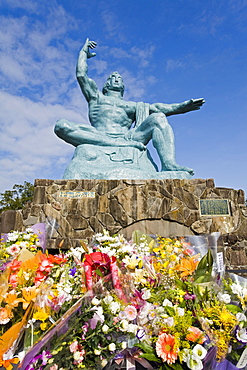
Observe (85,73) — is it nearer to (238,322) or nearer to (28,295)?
(28,295)

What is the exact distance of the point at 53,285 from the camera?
1.15m

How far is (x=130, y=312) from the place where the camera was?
101 cm

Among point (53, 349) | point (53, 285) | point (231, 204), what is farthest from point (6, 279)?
point (231, 204)

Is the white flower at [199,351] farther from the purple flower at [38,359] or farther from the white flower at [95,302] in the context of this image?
the purple flower at [38,359]

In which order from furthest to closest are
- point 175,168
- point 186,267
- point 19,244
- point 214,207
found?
point 175,168, point 214,207, point 19,244, point 186,267

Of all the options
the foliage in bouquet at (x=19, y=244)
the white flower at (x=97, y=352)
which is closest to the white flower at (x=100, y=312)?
the white flower at (x=97, y=352)

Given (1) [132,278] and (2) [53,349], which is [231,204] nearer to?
(1) [132,278]

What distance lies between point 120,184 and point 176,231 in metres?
1.43

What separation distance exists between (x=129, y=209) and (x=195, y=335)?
445cm

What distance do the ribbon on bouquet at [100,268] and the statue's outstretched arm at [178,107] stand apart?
22.4 feet

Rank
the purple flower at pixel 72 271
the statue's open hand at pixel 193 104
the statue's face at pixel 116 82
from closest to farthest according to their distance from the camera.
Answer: the purple flower at pixel 72 271 < the statue's open hand at pixel 193 104 < the statue's face at pixel 116 82

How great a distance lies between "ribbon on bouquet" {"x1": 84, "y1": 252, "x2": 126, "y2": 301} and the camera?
1.07 m

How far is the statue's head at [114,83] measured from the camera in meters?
8.23

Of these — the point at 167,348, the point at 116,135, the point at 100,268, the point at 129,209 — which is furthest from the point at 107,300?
the point at 116,135
